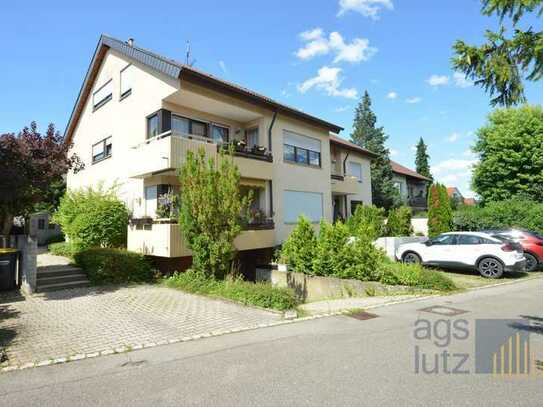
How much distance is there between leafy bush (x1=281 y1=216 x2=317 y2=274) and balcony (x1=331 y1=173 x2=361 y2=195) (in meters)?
8.78

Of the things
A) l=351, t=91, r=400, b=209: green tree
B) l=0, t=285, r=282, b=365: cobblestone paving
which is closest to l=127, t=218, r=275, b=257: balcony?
l=0, t=285, r=282, b=365: cobblestone paving

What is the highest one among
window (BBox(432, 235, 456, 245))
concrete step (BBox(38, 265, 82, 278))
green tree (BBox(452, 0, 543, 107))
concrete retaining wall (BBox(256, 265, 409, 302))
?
green tree (BBox(452, 0, 543, 107))

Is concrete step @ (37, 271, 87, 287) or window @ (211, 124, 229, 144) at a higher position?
window @ (211, 124, 229, 144)

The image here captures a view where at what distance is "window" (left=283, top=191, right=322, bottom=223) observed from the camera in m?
16.7

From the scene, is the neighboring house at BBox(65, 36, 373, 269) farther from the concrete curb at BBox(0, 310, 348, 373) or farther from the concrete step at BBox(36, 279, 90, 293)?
the concrete curb at BBox(0, 310, 348, 373)

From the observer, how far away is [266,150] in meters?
15.6

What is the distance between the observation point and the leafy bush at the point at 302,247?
40.9 feet

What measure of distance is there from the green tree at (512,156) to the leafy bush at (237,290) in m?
28.5

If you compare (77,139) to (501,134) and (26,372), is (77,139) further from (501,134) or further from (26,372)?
(501,134)


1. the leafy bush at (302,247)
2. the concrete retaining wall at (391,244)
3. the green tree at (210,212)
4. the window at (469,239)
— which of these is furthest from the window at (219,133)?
the window at (469,239)

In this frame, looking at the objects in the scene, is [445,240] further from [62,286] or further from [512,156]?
[512,156]

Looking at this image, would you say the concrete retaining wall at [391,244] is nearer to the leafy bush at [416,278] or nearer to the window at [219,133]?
the leafy bush at [416,278]

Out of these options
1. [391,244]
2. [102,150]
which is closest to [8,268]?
[102,150]

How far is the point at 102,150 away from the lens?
59.3 ft
